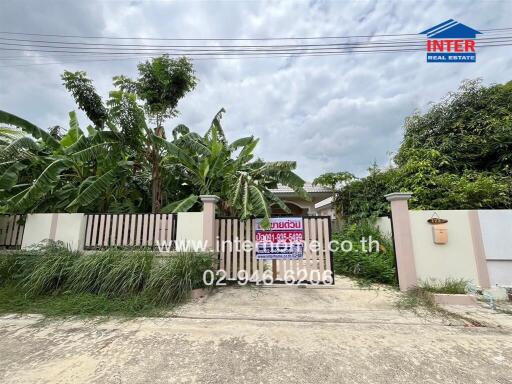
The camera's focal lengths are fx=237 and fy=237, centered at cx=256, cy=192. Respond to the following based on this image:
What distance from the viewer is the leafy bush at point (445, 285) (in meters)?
4.51

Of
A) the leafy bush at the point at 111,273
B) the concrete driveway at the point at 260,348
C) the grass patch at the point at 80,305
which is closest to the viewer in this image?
the concrete driveway at the point at 260,348

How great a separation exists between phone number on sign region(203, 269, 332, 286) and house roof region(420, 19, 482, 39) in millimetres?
6731

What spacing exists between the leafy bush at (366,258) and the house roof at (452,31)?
5.33 metres

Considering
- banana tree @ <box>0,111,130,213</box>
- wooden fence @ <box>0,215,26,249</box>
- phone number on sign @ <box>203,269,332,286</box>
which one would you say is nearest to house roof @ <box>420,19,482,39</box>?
phone number on sign @ <box>203,269,332,286</box>

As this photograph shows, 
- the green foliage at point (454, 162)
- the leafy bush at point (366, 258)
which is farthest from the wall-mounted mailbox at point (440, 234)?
the green foliage at point (454, 162)

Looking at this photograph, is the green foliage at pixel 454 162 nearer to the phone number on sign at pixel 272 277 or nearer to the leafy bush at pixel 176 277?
the phone number on sign at pixel 272 277

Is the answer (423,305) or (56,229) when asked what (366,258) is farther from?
(56,229)

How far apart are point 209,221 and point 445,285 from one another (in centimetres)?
497

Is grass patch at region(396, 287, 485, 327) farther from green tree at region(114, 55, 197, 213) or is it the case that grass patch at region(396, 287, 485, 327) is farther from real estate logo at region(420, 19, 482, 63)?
green tree at region(114, 55, 197, 213)

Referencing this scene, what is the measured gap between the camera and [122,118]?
20.5 ft

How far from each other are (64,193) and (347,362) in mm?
7608

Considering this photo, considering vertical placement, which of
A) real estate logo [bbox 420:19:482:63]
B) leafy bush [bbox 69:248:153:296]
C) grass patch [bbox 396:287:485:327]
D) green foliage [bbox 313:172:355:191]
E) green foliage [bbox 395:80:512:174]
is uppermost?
real estate logo [bbox 420:19:482:63]

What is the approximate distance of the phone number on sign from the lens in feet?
17.5

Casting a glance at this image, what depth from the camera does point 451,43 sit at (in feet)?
20.3
